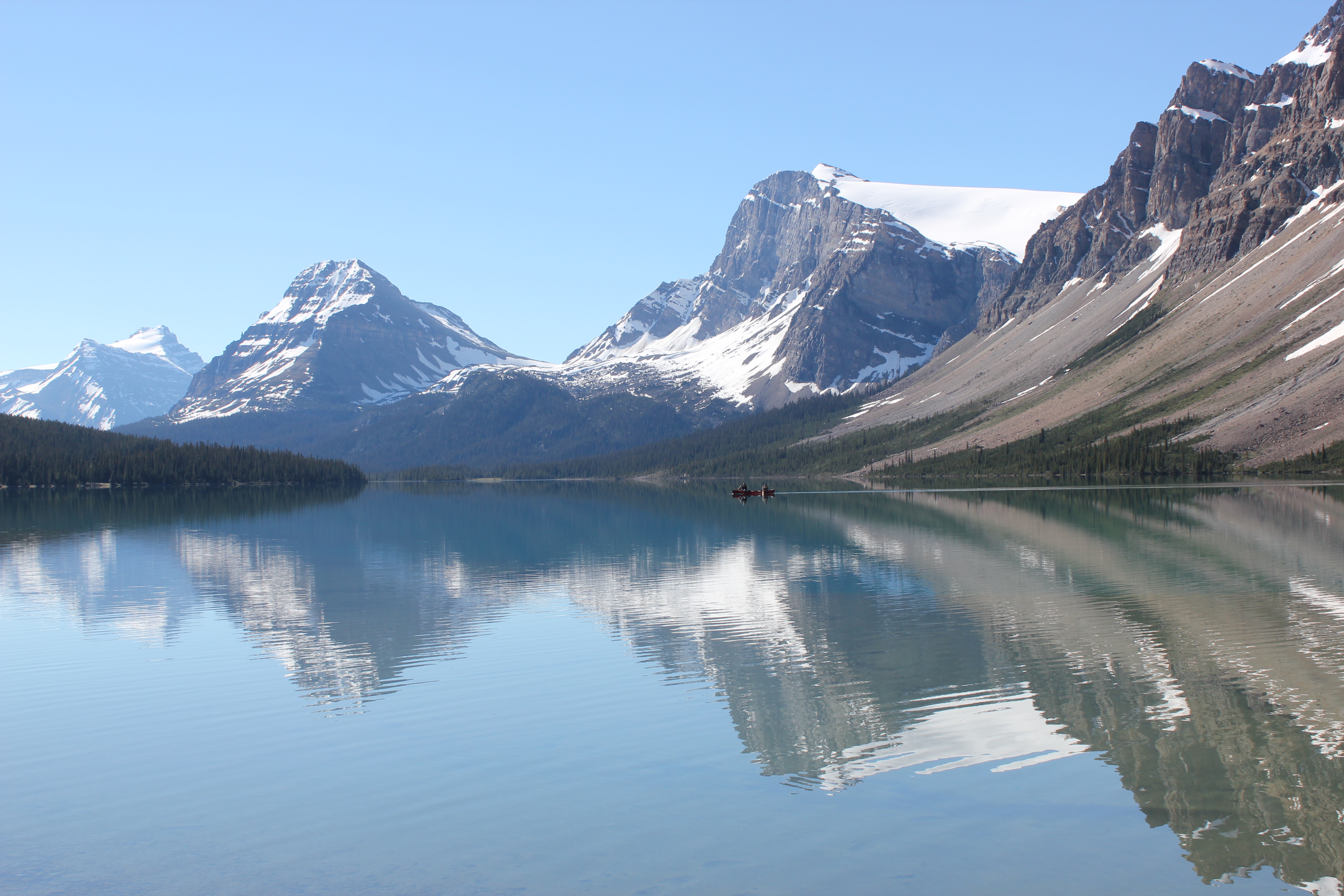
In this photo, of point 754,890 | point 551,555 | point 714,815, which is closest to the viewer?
point 754,890

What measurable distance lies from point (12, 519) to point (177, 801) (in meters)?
101

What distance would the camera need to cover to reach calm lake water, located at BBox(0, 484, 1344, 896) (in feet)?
49.9

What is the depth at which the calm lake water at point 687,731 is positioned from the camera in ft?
49.9

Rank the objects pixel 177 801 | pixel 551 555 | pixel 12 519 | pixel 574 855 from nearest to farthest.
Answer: pixel 574 855 < pixel 177 801 < pixel 551 555 < pixel 12 519

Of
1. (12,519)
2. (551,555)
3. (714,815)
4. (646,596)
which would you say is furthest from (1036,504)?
(12,519)

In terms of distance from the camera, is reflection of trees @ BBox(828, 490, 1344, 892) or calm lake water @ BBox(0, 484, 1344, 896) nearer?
calm lake water @ BBox(0, 484, 1344, 896)

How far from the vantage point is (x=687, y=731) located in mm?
22297

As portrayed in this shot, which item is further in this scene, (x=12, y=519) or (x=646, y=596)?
(x=12, y=519)

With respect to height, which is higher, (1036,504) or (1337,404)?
(1337,404)

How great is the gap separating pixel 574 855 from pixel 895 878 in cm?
491

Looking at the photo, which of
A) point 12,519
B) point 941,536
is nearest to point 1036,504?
Answer: point 941,536

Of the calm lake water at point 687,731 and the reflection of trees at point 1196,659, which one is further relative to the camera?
the reflection of trees at point 1196,659

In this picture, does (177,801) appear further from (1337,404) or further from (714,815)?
(1337,404)

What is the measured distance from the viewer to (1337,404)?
143375 millimetres
